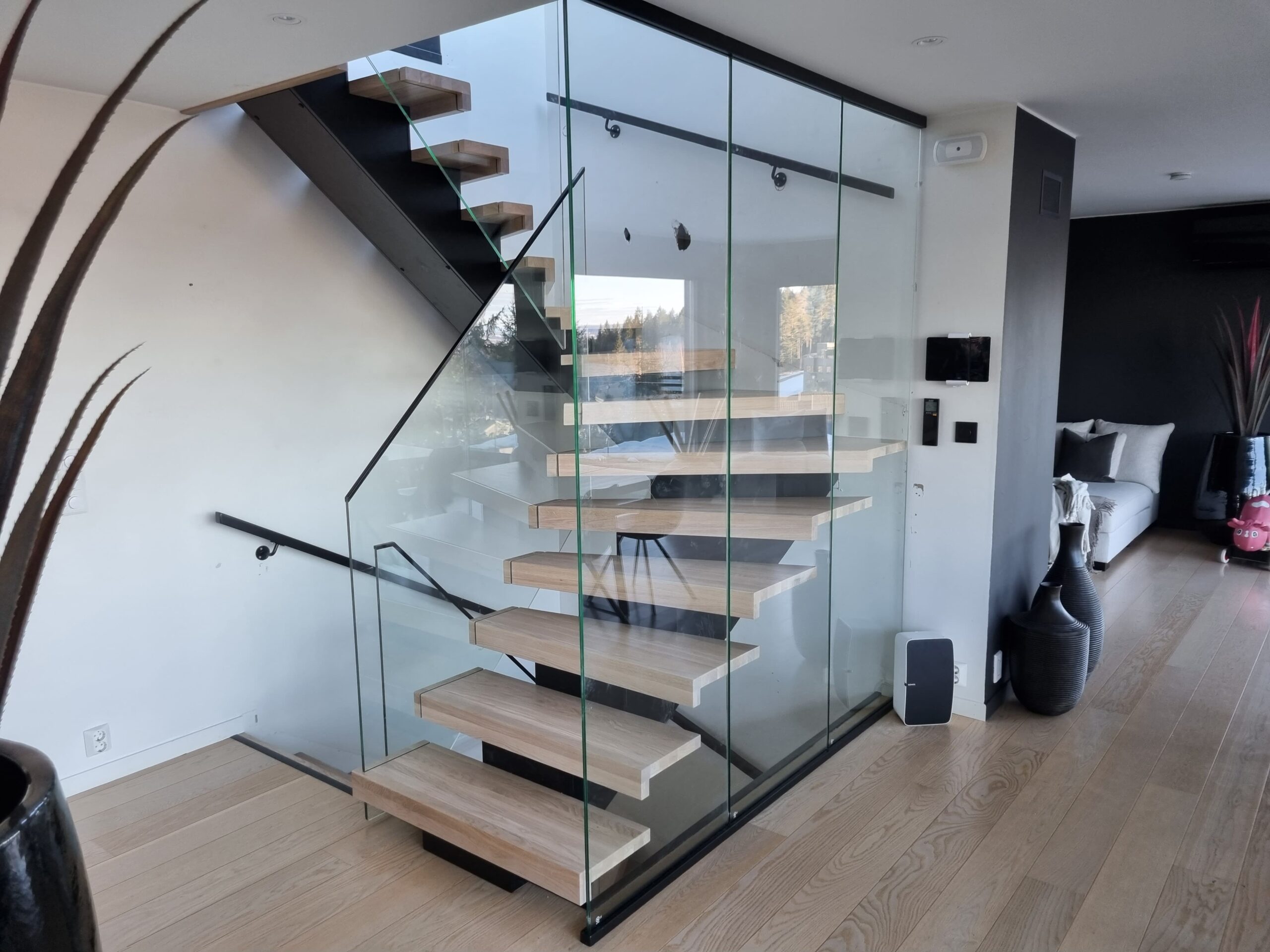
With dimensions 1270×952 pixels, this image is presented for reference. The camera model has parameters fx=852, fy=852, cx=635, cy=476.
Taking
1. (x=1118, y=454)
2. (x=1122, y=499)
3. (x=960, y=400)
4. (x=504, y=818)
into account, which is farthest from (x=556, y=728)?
(x=1118, y=454)

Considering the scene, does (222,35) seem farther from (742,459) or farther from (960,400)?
(960,400)

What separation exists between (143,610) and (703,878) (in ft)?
7.25

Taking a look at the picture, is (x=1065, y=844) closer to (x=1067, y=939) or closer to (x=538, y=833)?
(x=1067, y=939)

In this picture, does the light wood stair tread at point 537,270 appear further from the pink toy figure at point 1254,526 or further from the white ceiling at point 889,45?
the pink toy figure at point 1254,526

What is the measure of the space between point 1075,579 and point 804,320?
1.87m

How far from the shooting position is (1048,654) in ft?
11.3

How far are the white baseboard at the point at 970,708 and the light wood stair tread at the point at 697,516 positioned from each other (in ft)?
3.64

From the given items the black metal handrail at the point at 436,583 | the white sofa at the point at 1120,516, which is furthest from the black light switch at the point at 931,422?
the white sofa at the point at 1120,516

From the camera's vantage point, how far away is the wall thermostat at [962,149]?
10.7 feet

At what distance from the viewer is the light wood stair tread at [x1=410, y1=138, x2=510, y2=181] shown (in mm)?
3016

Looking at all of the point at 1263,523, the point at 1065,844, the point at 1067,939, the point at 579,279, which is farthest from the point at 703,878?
the point at 1263,523

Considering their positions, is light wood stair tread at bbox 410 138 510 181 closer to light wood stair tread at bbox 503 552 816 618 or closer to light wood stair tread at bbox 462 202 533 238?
light wood stair tread at bbox 462 202 533 238

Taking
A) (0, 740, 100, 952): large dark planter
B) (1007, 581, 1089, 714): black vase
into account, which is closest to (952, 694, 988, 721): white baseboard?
(1007, 581, 1089, 714): black vase

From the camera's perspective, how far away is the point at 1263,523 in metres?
5.75
